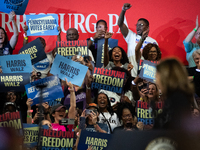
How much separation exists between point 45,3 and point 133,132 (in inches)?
185

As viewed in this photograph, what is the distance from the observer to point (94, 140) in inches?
125

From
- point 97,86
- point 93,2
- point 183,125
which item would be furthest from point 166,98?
point 93,2

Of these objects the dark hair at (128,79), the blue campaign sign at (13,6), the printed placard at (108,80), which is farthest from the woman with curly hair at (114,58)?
the blue campaign sign at (13,6)

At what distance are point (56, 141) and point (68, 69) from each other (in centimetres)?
127

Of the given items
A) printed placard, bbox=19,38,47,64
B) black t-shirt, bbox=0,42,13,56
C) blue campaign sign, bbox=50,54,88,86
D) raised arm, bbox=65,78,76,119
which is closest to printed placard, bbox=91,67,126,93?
blue campaign sign, bbox=50,54,88,86

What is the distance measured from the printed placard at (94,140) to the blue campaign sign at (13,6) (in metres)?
2.73

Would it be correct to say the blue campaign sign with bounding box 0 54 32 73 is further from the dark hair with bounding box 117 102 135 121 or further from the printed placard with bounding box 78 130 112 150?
the printed placard with bounding box 78 130 112 150

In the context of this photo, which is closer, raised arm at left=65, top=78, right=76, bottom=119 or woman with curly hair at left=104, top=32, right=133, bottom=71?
raised arm at left=65, top=78, right=76, bottom=119

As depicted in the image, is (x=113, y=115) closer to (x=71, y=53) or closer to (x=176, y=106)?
(x=71, y=53)

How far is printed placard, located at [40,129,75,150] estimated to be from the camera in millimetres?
3309

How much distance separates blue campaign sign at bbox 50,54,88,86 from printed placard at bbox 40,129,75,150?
1.08 m

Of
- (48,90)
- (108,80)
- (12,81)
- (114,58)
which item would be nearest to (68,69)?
(48,90)

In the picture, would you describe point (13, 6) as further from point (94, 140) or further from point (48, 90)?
point (94, 140)

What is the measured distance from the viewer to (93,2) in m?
5.78
